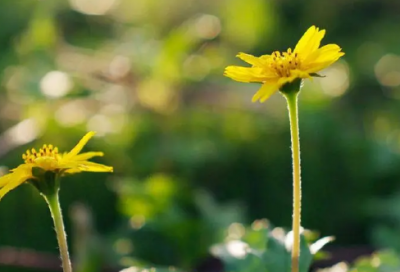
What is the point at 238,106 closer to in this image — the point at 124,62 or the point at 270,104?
the point at 270,104

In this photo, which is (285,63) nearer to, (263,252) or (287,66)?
(287,66)

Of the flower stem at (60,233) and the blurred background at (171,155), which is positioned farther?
the blurred background at (171,155)

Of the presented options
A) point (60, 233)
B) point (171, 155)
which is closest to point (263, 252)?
point (60, 233)

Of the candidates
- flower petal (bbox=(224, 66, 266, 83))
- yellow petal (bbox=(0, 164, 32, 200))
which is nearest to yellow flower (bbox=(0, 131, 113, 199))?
yellow petal (bbox=(0, 164, 32, 200))

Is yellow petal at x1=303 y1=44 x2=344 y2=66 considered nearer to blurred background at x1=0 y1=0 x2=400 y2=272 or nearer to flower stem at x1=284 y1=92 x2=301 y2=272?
flower stem at x1=284 y1=92 x2=301 y2=272

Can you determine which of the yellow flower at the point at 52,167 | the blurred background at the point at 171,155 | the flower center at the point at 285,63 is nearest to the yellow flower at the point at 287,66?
the flower center at the point at 285,63

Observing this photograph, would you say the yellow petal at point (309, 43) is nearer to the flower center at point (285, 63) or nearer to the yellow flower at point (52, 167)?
the flower center at point (285, 63)
